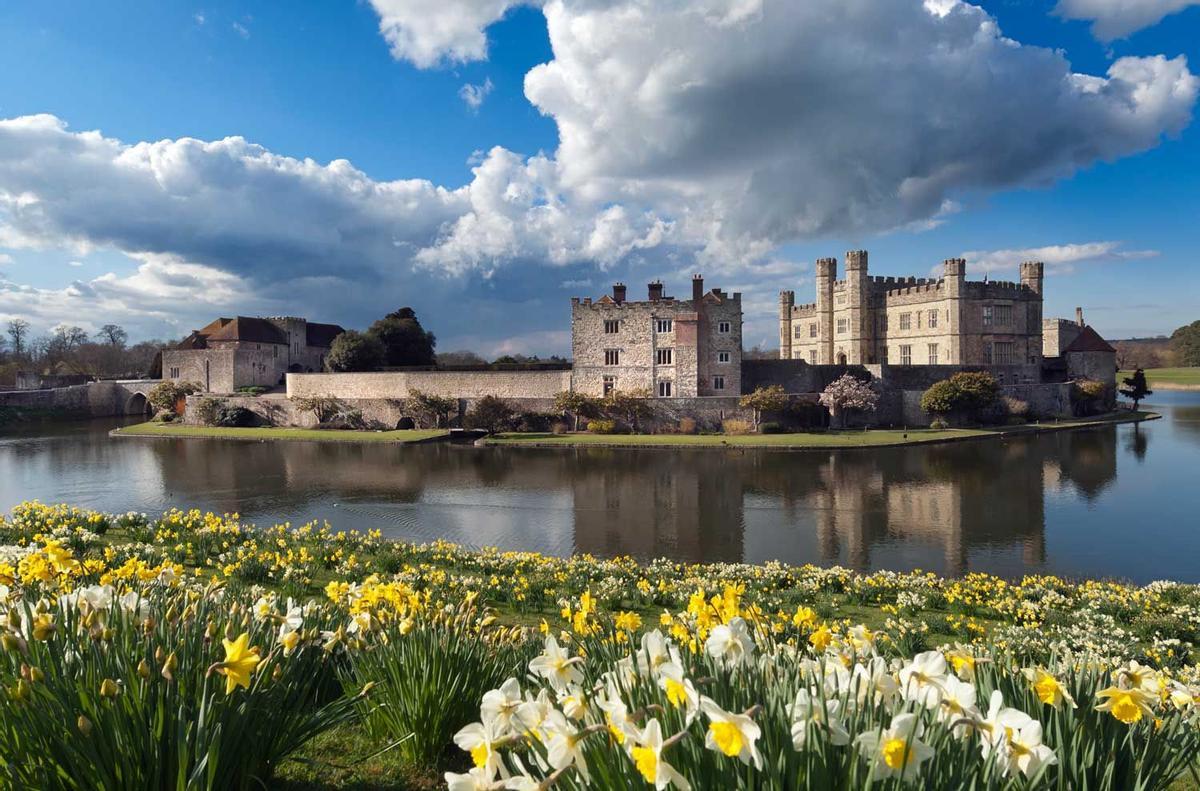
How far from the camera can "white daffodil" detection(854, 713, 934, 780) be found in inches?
77.3

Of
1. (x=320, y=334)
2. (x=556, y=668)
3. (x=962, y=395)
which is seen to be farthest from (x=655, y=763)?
(x=320, y=334)

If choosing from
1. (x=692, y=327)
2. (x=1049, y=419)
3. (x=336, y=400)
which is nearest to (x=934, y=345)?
(x=1049, y=419)

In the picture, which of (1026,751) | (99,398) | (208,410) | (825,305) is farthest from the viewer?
(99,398)

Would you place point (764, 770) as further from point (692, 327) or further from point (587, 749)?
point (692, 327)

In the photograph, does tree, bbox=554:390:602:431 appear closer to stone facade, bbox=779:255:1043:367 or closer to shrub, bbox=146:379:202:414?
stone facade, bbox=779:255:1043:367

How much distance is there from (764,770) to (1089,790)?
1329 mm

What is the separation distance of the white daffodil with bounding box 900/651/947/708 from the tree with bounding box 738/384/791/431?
125 ft

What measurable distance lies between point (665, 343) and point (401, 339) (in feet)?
102

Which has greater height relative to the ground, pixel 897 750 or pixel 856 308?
pixel 856 308

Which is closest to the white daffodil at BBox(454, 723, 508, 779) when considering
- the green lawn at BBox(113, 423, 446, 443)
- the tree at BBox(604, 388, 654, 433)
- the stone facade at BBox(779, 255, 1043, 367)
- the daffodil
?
the daffodil

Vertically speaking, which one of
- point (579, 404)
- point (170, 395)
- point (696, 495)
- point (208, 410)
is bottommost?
point (696, 495)

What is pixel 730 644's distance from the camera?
2592 millimetres

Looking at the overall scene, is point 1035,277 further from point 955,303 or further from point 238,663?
point 238,663

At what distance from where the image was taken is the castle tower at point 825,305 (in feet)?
174
